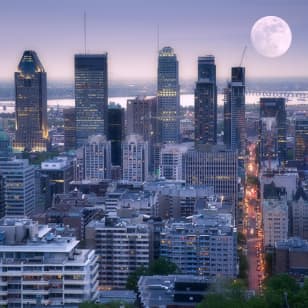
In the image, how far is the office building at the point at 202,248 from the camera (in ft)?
37.6

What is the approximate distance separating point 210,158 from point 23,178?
13.0 feet

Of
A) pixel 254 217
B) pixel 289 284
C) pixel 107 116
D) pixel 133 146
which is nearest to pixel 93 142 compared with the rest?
pixel 133 146

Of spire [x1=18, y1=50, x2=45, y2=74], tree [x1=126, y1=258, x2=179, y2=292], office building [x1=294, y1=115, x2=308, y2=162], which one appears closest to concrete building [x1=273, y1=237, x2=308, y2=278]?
tree [x1=126, y1=258, x2=179, y2=292]

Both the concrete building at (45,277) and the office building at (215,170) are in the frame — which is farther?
the office building at (215,170)

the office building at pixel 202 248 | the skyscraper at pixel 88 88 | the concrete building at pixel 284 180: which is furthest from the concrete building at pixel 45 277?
the skyscraper at pixel 88 88

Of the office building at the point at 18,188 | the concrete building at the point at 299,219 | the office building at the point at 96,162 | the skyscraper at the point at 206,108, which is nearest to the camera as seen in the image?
the concrete building at the point at 299,219

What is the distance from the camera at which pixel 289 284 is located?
31.0 ft

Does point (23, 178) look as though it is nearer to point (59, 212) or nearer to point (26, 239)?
point (59, 212)

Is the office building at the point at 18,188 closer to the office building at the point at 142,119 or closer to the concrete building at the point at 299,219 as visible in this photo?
the concrete building at the point at 299,219

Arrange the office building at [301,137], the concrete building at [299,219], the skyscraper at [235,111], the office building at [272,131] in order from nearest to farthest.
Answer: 1. the concrete building at [299,219]
2. the office building at [272,131]
3. the office building at [301,137]
4. the skyscraper at [235,111]

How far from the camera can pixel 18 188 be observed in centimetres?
1650

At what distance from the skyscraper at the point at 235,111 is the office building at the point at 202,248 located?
1388 cm

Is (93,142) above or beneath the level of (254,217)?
above

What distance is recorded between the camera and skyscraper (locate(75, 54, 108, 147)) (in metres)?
26.7
